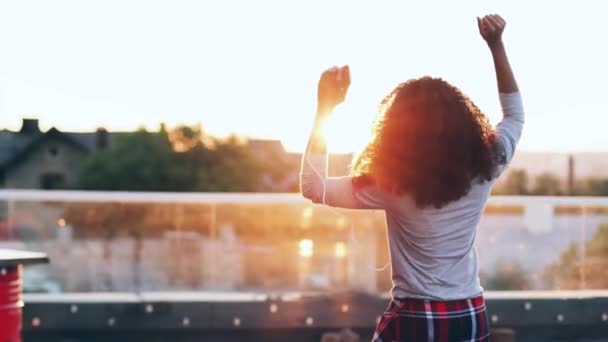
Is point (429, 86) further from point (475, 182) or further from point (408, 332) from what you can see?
Result: point (408, 332)

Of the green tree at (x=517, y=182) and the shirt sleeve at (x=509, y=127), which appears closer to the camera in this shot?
the shirt sleeve at (x=509, y=127)

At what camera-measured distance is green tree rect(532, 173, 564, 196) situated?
31.1 meters

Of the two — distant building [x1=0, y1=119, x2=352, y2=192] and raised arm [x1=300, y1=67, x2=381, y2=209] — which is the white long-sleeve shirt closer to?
raised arm [x1=300, y1=67, x2=381, y2=209]

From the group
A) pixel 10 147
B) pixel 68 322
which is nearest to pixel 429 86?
pixel 68 322

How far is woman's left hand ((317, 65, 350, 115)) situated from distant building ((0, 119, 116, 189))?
63.9 meters

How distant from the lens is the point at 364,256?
9195mm

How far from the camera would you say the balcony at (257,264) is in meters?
8.64

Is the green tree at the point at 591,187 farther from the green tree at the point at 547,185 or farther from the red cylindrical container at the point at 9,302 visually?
the red cylindrical container at the point at 9,302

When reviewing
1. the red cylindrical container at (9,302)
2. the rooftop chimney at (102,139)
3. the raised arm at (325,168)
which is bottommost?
the red cylindrical container at (9,302)

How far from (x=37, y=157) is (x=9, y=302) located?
6202 cm

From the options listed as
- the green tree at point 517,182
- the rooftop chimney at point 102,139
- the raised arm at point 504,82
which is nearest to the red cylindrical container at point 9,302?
the raised arm at point 504,82

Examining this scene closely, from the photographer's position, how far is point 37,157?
6519cm

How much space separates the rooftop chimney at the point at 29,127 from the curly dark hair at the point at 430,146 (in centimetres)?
6551

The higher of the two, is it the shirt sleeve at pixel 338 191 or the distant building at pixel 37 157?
the distant building at pixel 37 157
